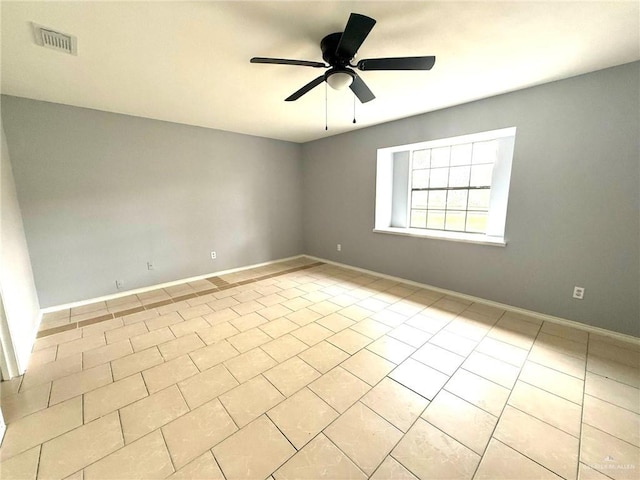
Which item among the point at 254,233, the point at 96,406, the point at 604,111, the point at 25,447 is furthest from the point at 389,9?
the point at 254,233

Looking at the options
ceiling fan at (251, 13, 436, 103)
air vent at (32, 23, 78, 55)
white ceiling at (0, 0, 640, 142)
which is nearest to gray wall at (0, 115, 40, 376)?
white ceiling at (0, 0, 640, 142)

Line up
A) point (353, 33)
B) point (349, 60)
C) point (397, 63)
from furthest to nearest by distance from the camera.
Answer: point (349, 60) < point (397, 63) < point (353, 33)

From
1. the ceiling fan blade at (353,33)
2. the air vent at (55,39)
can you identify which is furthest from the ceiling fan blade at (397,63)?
the air vent at (55,39)

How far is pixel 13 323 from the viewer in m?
1.91

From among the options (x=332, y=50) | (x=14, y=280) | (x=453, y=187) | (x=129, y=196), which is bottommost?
(x=14, y=280)

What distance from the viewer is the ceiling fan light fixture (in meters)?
1.76

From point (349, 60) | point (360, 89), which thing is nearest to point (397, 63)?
point (349, 60)

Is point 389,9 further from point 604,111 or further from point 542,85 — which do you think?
point 604,111

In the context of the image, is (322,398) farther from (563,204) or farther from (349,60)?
(563,204)

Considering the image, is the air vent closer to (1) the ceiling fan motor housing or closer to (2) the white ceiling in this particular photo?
(2) the white ceiling

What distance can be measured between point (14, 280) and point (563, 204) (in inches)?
203

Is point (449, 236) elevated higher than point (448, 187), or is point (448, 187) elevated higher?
point (448, 187)

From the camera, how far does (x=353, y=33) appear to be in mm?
1406

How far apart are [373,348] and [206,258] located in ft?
10.3
